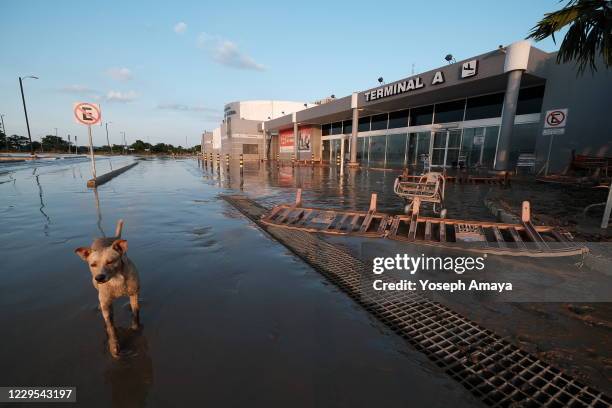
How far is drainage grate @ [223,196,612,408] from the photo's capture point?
1.79 metres

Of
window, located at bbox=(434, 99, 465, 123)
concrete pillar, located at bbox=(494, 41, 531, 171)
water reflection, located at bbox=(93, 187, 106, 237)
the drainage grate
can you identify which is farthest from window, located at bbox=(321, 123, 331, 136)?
the drainage grate

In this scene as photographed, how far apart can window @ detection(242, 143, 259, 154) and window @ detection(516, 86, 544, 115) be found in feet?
122

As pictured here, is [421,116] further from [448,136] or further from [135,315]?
[135,315]

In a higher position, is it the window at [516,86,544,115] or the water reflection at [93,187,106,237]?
the window at [516,86,544,115]

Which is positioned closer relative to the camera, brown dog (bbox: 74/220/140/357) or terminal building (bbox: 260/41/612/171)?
brown dog (bbox: 74/220/140/357)

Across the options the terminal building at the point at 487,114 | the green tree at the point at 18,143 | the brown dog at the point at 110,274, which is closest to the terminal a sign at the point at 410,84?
the terminal building at the point at 487,114

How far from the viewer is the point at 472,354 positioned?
2.17 meters

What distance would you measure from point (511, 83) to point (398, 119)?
10.6 meters

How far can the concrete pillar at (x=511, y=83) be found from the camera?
39.6ft

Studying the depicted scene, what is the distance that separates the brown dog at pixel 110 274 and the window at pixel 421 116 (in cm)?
2191

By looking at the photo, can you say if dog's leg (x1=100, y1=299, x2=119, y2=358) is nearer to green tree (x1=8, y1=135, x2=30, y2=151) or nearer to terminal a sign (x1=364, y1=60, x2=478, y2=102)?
terminal a sign (x1=364, y1=60, x2=478, y2=102)

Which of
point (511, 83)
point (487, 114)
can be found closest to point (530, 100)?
point (487, 114)

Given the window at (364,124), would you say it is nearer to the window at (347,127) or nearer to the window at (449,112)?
the window at (347,127)

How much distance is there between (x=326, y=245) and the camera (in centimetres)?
473
